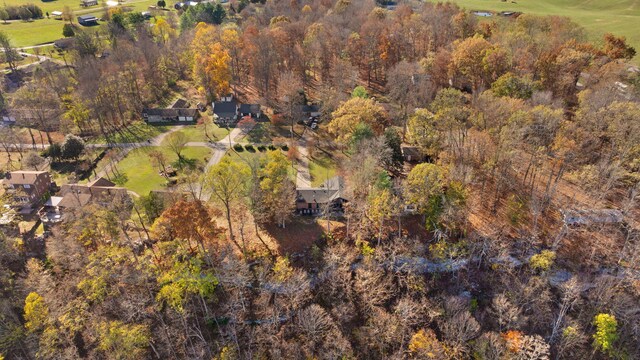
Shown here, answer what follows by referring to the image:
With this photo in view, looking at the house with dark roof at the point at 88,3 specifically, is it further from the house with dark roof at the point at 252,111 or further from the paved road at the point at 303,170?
the paved road at the point at 303,170

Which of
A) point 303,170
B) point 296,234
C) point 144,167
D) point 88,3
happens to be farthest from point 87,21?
point 296,234

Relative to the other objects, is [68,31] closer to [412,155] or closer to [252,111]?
[252,111]

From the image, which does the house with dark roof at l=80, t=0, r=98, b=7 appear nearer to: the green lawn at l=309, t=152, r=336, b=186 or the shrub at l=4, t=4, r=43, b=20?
the shrub at l=4, t=4, r=43, b=20

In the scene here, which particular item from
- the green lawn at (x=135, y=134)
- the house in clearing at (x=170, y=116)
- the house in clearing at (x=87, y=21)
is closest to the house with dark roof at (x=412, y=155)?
the house in clearing at (x=170, y=116)

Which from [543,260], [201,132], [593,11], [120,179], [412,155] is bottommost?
[120,179]

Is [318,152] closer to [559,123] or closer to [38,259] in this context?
[559,123]

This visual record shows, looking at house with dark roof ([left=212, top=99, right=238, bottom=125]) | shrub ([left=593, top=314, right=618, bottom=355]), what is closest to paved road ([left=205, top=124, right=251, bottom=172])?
house with dark roof ([left=212, top=99, right=238, bottom=125])

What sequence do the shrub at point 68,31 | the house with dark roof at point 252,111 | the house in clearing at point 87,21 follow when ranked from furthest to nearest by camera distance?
1. the house in clearing at point 87,21
2. the shrub at point 68,31
3. the house with dark roof at point 252,111
